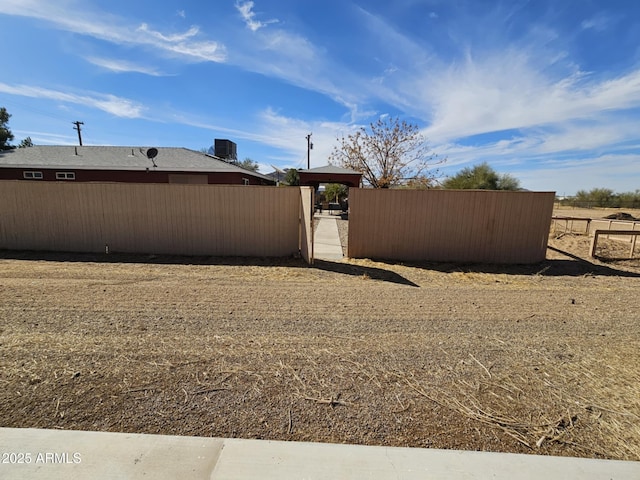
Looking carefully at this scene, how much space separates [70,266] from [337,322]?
649 centimetres

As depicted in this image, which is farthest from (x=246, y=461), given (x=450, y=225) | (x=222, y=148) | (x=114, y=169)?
(x=222, y=148)

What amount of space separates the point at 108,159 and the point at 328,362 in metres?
19.8

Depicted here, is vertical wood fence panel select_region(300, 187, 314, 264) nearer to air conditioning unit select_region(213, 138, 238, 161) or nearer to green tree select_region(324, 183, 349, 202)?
air conditioning unit select_region(213, 138, 238, 161)

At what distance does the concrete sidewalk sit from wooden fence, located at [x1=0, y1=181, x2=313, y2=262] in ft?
20.6

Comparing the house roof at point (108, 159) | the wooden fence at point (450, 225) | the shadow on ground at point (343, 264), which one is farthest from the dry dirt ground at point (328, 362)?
the house roof at point (108, 159)

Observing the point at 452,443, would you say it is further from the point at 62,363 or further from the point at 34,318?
the point at 34,318

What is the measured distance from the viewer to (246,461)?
1.89 m

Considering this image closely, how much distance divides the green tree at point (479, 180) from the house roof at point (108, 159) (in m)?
25.5

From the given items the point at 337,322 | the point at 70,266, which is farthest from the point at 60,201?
the point at 337,322

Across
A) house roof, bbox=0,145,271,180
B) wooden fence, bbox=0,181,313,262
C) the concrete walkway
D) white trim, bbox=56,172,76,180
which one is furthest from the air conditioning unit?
wooden fence, bbox=0,181,313,262

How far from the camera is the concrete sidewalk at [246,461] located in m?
1.80

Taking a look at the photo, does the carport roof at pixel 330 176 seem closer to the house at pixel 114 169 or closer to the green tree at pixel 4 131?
the house at pixel 114 169

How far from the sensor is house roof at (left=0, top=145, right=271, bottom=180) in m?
16.5

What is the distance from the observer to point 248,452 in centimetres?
195
